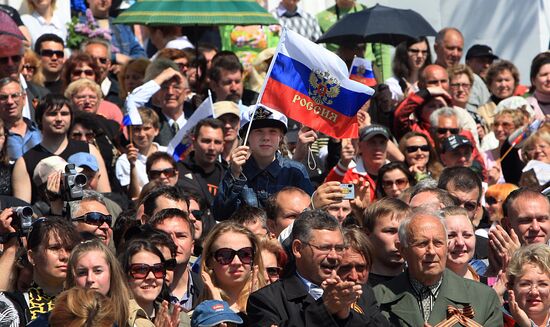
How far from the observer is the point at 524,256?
1168 cm

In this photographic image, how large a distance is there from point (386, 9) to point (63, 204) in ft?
22.7

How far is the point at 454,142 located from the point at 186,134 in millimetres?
2404

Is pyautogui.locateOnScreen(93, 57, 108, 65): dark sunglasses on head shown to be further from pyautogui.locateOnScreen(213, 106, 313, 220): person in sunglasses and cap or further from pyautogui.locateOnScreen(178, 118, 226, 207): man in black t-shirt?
pyautogui.locateOnScreen(213, 106, 313, 220): person in sunglasses and cap

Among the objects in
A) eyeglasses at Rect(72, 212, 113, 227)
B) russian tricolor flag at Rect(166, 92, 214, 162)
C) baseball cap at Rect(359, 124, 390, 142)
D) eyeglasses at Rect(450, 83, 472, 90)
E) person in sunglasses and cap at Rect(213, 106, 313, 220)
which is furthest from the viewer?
eyeglasses at Rect(450, 83, 472, 90)

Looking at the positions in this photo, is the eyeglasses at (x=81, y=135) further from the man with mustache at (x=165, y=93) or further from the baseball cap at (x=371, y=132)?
the baseball cap at (x=371, y=132)

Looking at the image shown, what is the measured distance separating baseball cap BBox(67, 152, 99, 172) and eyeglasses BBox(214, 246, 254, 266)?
2842 mm

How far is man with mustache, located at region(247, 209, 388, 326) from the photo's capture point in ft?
34.2

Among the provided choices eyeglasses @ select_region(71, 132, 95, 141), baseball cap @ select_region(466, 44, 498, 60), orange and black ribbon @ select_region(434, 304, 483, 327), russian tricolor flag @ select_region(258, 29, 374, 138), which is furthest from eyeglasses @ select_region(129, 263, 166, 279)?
baseball cap @ select_region(466, 44, 498, 60)

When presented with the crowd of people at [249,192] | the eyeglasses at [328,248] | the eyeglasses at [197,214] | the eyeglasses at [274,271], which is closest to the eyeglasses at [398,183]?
the crowd of people at [249,192]

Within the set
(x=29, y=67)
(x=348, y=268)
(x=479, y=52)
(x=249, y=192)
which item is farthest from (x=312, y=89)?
(x=479, y=52)

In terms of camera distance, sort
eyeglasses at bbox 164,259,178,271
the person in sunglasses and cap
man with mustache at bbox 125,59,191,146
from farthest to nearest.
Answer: man with mustache at bbox 125,59,191,146 → the person in sunglasses and cap → eyeglasses at bbox 164,259,178,271

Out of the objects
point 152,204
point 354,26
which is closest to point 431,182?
point 152,204

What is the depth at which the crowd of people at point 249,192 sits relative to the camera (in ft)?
36.3

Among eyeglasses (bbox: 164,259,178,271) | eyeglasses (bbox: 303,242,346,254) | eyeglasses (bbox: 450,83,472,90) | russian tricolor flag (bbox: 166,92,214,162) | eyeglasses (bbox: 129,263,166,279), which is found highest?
eyeglasses (bbox: 303,242,346,254)
